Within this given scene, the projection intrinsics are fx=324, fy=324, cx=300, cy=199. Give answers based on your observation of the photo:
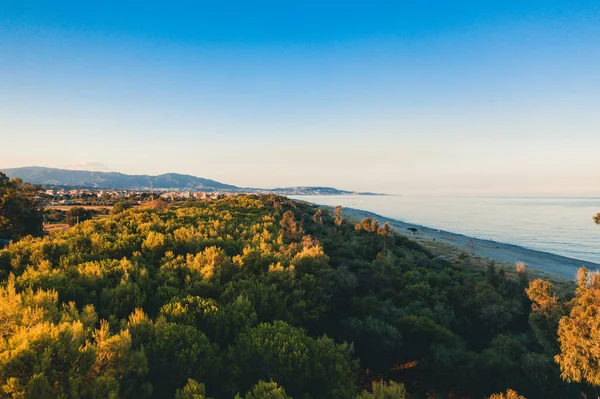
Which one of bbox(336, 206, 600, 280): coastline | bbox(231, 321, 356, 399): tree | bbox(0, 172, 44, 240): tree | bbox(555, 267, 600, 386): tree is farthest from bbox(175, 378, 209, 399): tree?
bbox(336, 206, 600, 280): coastline

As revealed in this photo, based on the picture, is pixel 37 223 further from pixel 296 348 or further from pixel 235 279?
pixel 296 348

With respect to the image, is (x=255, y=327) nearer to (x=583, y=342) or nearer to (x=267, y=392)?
(x=267, y=392)

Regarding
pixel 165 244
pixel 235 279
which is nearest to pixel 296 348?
pixel 235 279

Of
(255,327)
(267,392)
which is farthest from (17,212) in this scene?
(267,392)

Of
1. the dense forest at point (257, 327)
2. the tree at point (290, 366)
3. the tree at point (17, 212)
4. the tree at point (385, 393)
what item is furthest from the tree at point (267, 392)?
the tree at point (17, 212)

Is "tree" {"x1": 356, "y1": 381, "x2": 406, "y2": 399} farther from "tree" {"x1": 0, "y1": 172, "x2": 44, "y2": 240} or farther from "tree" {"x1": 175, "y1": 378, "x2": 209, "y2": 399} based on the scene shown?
"tree" {"x1": 0, "y1": 172, "x2": 44, "y2": 240}

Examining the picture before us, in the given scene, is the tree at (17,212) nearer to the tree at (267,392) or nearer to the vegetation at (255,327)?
the vegetation at (255,327)

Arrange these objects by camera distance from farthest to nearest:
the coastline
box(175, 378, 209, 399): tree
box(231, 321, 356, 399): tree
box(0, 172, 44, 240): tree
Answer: the coastline, box(0, 172, 44, 240): tree, box(231, 321, 356, 399): tree, box(175, 378, 209, 399): tree
